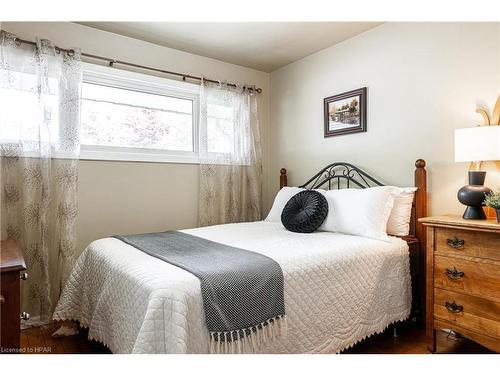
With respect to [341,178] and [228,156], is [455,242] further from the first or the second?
[228,156]

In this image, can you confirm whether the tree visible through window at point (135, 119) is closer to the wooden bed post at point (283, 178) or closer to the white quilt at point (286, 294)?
the wooden bed post at point (283, 178)

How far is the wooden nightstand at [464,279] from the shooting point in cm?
172

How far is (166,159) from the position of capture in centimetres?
318

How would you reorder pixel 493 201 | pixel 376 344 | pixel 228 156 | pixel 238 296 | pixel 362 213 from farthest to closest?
pixel 228 156 < pixel 362 213 < pixel 376 344 < pixel 493 201 < pixel 238 296

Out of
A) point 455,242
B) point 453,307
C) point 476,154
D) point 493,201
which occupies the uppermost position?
point 476,154

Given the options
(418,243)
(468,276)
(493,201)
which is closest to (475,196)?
(493,201)

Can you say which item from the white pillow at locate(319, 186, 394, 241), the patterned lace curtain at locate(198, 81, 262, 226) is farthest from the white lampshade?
the patterned lace curtain at locate(198, 81, 262, 226)

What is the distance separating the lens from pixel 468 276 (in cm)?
183

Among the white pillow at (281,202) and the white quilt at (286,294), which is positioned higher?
the white pillow at (281,202)

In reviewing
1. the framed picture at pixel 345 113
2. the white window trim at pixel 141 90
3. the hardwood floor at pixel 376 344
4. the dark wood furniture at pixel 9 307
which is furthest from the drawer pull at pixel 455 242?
the white window trim at pixel 141 90

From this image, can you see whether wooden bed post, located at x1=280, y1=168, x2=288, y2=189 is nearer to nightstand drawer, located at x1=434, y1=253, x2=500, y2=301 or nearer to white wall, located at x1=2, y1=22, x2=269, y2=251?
white wall, located at x1=2, y1=22, x2=269, y2=251

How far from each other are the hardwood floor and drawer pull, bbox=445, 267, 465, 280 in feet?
1.71

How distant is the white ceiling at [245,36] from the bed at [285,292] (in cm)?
146

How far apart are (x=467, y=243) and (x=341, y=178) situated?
1.40m
